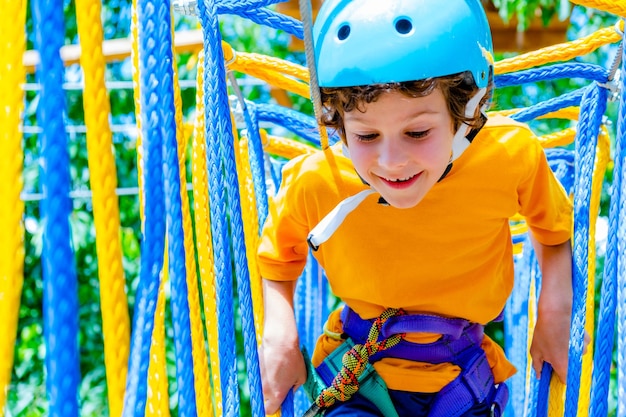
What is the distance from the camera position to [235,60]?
1394mm

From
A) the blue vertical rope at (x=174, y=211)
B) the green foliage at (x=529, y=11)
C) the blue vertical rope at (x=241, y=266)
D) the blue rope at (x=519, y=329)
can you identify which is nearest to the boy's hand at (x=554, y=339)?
the blue vertical rope at (x=241, y=266)

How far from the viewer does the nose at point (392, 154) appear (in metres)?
0.90

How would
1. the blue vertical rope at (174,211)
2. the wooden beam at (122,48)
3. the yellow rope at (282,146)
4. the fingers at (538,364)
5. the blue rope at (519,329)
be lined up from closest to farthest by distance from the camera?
the blue vertical rope at (174,211) < the fingers at (538,364) < the yellow rope at (282,146) < the blue rope at (519,329) < the wooden beam at (122,48)

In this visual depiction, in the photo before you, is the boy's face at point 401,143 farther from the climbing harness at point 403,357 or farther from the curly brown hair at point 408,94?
the climbing harness at point 403,357

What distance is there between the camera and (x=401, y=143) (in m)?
0.91

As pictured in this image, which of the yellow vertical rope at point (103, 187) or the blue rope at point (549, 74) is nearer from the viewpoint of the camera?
the yellow vertical rope at point (103, 187)

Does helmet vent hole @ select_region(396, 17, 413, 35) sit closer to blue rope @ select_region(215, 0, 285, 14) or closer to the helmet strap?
the helmet strap

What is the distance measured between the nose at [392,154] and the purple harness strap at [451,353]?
0.82 ft

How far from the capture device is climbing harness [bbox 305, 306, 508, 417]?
1.06 m

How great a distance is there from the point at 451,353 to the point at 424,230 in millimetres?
165

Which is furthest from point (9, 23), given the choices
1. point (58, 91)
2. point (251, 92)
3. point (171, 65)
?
point (251, 92)

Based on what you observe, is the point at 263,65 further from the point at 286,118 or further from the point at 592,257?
the point at 592,257

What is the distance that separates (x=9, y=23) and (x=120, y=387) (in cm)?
29

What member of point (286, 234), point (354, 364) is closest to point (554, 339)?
point (354, 364)
